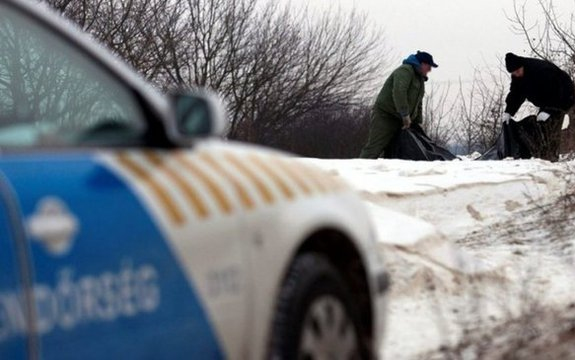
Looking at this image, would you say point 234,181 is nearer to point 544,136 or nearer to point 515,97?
point 544,136

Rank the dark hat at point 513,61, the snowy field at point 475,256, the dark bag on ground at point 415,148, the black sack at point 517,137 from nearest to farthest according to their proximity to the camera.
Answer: the snowy field at point 475,256, the dark hat at point 513,61, the black sack at point 517,137, the dark bag on ground at point 415,148

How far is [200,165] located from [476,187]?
→ 866cm

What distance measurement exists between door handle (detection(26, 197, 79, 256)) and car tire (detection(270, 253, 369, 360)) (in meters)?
0.91

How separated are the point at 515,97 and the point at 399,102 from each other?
60.2 inches

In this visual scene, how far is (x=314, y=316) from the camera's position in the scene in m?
3.95

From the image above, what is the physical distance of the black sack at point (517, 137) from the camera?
1738 cm

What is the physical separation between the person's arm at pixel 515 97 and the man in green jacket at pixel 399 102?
1079mm

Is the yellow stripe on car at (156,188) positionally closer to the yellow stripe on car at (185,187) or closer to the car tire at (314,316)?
the yellow stripe on car at (185,187)

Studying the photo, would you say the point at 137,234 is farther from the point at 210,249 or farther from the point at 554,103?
the point at 554,103

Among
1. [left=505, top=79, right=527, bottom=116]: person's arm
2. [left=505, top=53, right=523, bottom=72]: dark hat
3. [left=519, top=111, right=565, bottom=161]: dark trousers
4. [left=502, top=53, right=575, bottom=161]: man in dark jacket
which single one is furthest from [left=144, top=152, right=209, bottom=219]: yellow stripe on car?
[left=505, top=79, right=527, bottom=116]: person's arm

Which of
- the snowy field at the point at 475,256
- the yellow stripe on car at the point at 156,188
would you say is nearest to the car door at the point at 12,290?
the yellow stripe on car at the point at 156,188

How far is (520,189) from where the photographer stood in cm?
1259

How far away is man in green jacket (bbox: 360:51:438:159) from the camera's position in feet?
57.3

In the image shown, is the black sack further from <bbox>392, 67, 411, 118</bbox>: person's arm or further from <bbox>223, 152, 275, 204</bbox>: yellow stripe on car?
<bbox>223, 152, 275, 204</bbox>: yellow stripe on car
